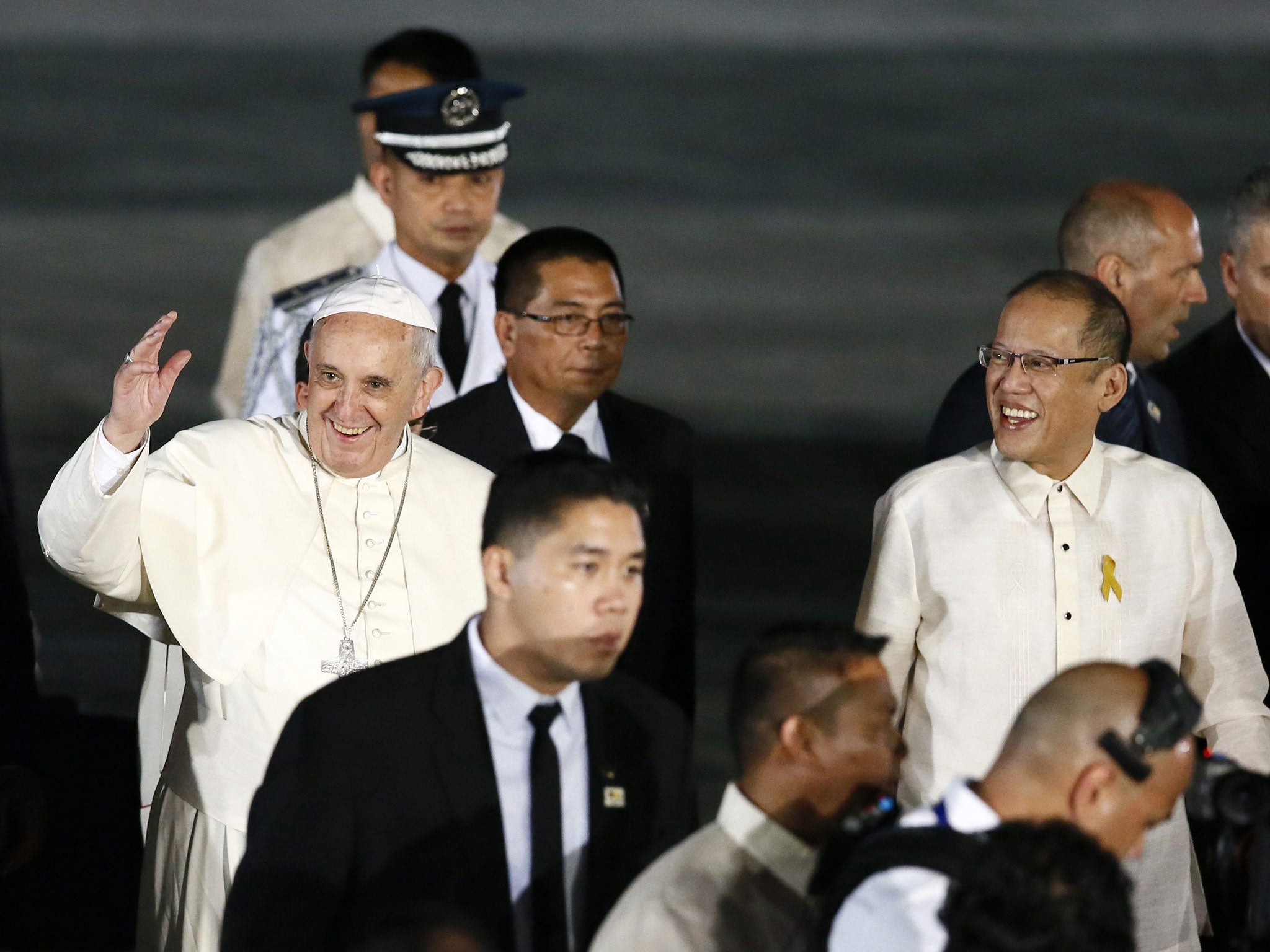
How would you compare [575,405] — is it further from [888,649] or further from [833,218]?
[833,218]

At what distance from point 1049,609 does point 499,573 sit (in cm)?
121

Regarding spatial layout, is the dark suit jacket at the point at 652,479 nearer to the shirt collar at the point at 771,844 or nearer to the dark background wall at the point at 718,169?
the shirt collar at the point at 771,844

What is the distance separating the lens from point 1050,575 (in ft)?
11.7

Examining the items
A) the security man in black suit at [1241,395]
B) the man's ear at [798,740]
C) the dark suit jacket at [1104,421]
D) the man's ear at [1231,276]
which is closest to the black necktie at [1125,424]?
the dark suit jacket at [1104,421]

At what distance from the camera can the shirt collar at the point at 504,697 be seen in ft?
8.88

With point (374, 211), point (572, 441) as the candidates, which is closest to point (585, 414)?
point (572, 441)

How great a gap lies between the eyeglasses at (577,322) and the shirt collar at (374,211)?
1.77 m

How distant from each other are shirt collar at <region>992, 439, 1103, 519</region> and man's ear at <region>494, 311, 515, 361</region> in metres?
1.07

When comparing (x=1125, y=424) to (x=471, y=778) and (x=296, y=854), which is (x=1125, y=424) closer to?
(x=471, y=778)

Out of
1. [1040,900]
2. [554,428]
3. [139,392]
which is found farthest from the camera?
[554,428]

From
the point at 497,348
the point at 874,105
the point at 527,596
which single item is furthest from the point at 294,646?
the point at 874,105

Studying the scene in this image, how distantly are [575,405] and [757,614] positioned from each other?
339 centimetres

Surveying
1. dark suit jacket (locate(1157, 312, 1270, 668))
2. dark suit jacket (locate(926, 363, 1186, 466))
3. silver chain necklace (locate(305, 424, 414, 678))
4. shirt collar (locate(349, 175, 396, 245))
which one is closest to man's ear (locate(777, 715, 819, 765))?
silver chain necklace (locate(305, 424, 414, 678))

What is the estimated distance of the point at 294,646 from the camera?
3.36m
